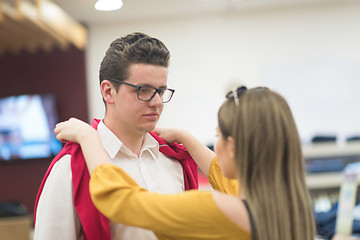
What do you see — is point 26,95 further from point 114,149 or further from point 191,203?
point 191,203

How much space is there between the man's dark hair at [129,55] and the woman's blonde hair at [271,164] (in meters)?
0.41

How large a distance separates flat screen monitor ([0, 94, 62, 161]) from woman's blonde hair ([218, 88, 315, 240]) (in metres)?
4.98

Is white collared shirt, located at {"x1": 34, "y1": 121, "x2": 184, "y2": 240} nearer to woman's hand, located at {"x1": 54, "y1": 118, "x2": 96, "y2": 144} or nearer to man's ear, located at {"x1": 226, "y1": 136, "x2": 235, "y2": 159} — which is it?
woman's hand, located at {"x1": 54, "y1": 118, "x2": 96, "y2": 144}

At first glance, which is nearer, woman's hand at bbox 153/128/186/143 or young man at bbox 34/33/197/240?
young man at bbox 34/33/197/240

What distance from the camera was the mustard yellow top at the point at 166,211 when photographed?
1.18 meters

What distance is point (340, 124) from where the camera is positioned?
608cm

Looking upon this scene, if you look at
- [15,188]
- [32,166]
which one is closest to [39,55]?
[32,166]

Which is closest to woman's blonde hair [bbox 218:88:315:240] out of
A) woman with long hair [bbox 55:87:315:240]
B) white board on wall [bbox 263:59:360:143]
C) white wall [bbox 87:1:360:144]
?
woman with long hair [bbox 55:87:315:240]

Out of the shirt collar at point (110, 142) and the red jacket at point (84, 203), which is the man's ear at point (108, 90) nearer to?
the shirt collar at point (110, 142)

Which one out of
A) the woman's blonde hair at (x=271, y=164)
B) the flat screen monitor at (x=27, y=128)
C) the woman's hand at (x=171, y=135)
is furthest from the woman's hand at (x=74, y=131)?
the flat screen monitor at (x=27, y=128)

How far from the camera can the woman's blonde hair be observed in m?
1.20

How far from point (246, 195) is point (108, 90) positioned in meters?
0.66

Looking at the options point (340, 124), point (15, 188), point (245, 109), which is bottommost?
point (15, 188)

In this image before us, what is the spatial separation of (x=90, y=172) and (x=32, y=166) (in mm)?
5084
